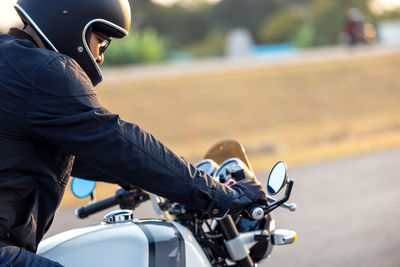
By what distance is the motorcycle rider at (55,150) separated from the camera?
2.03 meters

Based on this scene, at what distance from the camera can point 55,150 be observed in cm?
220

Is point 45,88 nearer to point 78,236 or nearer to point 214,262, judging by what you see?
point 78,236

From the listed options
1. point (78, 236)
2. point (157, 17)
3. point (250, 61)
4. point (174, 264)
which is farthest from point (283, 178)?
point (157, 17)

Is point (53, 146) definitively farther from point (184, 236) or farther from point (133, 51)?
point (133, 51)

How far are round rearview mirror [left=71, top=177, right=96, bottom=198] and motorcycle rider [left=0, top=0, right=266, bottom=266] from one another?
2.13ft

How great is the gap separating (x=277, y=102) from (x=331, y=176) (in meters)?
12.9

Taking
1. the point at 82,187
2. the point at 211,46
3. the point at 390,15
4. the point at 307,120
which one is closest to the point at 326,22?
the point at 390,15

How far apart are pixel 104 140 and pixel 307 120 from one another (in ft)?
63.2

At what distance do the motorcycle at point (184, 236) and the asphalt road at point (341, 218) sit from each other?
2.73m

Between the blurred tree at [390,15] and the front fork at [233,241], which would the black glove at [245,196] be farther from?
the blurred tree at [390,15]

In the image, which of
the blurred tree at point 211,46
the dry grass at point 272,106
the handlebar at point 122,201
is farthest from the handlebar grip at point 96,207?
the blurred tree at point 211,46

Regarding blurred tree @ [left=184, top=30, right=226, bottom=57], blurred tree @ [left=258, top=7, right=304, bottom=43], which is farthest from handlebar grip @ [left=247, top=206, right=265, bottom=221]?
blurred tree @ [left=258, top=7, right=304, bottom=43]

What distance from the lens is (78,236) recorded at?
235cm

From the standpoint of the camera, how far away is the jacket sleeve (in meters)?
2.03
